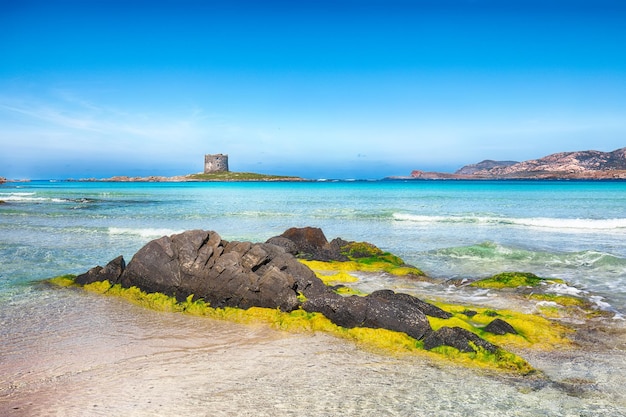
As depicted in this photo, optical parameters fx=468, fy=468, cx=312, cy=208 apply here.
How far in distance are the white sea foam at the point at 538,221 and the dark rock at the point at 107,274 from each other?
24.8m

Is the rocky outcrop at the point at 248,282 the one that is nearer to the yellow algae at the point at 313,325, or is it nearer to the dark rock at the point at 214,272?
the dark rock at the point at 214,272

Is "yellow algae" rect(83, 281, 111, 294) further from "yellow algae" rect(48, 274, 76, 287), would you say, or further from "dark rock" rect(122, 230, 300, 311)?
"yellow algae" rect(48, 274, 76, 287)

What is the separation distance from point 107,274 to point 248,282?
498cm

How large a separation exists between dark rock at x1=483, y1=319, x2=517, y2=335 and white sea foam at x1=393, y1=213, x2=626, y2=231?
23.8 m

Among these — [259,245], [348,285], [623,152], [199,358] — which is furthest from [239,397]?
[623,152]

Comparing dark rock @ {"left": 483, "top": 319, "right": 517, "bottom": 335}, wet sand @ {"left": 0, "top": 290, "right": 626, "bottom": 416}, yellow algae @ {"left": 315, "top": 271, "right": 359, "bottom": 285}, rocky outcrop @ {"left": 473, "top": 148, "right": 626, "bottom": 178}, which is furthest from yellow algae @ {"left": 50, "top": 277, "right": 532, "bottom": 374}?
rocky outcrop @ {"left": 473, "top": 148, "right": 626, "bottom": 178}

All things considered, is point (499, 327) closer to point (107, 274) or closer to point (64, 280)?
point (107, 274)

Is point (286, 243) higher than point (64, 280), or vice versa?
point (286, 243)

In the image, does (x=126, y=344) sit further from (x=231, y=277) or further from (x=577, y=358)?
(x=577, y=358)

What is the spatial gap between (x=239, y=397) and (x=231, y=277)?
546 cm

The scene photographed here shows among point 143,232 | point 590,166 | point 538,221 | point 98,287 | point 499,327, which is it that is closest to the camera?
point 499,327

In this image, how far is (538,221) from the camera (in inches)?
1344

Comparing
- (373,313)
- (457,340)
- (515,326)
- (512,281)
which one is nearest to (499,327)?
(515,326)

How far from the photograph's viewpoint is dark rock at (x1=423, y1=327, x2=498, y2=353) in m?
8.63
